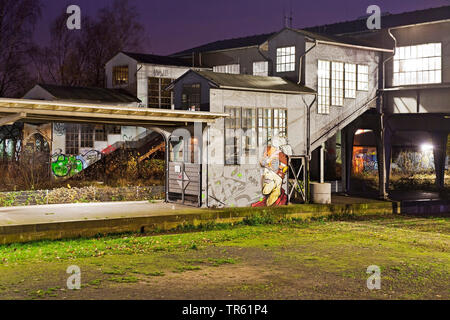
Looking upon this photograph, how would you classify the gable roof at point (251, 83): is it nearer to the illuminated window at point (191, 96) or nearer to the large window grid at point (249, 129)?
the illuminated window at point (191, 96)

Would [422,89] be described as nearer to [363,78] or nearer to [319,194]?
[363,78]

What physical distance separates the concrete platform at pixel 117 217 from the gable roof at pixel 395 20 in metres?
9.67

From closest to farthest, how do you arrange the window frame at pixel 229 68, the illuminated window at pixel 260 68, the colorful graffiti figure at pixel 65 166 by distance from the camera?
the colorful graffiti figure at pixel 65 166 → the illuminated window at pixel 260 68 → the window frame at pixel 229 68

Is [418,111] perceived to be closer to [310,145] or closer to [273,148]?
[310,145]

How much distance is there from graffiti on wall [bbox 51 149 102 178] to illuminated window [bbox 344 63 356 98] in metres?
13.4

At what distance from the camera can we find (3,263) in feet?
41.5

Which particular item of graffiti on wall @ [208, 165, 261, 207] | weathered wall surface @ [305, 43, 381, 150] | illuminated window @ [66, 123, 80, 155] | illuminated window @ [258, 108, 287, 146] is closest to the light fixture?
weathered wall surface @ [305, 43, 381, 150]

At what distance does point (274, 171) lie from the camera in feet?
74.2

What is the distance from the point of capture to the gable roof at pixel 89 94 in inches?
1181

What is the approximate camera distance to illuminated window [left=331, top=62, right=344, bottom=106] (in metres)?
25.5

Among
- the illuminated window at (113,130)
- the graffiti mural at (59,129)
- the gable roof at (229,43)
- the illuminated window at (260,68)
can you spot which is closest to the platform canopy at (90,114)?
the graffiti mural at (59,129)

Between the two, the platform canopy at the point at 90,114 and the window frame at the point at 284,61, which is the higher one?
the window frame at the point at 284,61

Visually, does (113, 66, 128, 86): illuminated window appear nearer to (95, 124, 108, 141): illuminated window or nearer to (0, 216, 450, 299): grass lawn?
(95, 124, 108, 141): illuminated window
